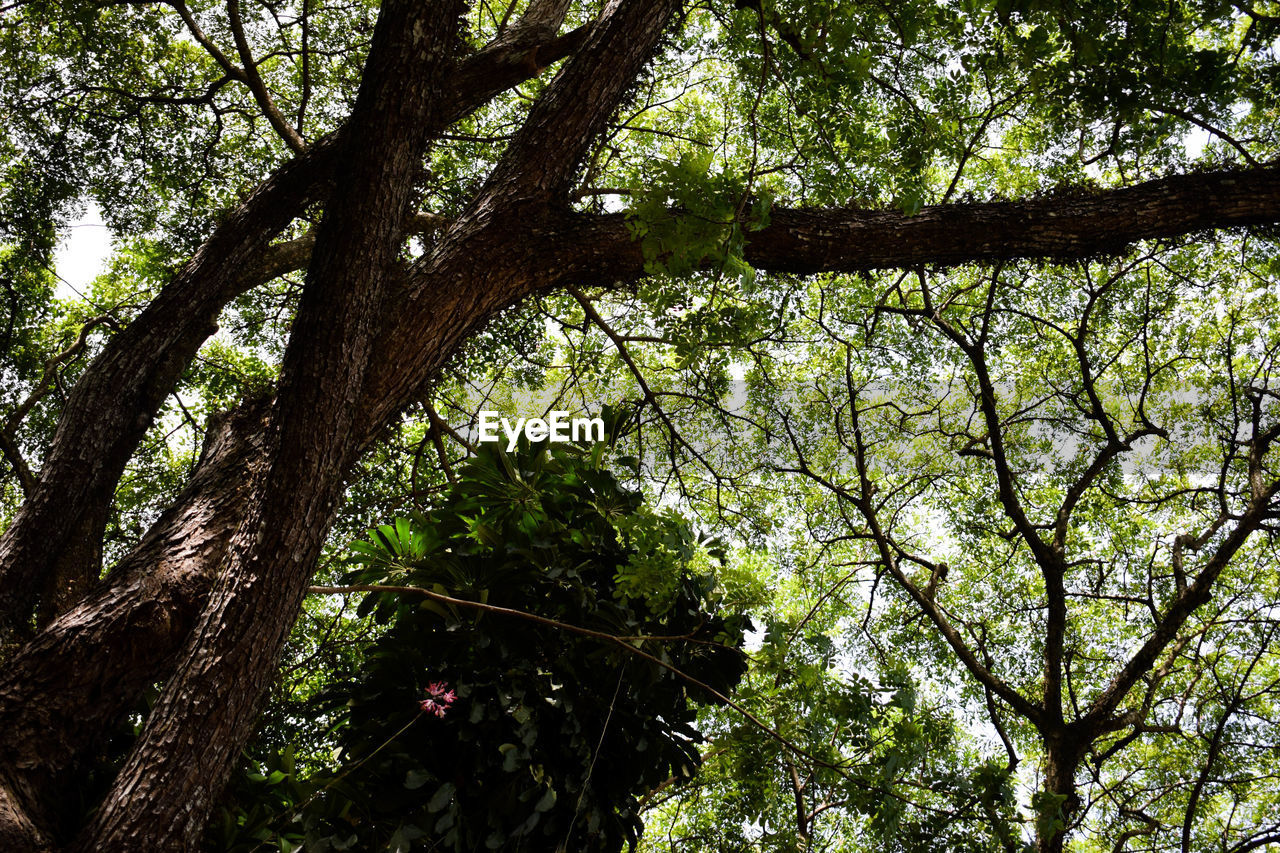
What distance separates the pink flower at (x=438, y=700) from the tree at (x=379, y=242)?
0.61 meters

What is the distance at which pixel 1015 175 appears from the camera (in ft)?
21.4

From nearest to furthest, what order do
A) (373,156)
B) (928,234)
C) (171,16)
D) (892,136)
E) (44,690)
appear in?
(44,690)
(373,156)
(892,136)
(928,234)
(171,16)

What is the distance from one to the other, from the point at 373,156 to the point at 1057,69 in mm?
2347

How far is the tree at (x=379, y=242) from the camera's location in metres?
1.93

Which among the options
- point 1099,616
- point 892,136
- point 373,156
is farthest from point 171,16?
point 1099,616

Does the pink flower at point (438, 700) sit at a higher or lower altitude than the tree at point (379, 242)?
lower

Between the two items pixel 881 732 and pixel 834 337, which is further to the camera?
pixel 834 337

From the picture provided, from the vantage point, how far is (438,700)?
2500 millimetres

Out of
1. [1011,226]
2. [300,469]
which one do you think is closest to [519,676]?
[300,469]

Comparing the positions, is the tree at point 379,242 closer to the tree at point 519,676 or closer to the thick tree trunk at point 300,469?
the thick tree trunk at point 300,469

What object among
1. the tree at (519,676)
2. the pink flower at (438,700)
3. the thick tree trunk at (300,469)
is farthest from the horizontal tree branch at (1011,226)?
the pink flower at (438,700)

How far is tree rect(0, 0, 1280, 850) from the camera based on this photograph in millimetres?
1931

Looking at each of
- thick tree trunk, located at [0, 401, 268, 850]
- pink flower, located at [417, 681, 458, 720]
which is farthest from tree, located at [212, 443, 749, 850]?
thick tree trunk, located at [0, 401, 268, 850]

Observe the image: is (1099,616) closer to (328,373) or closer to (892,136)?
(892,136)
